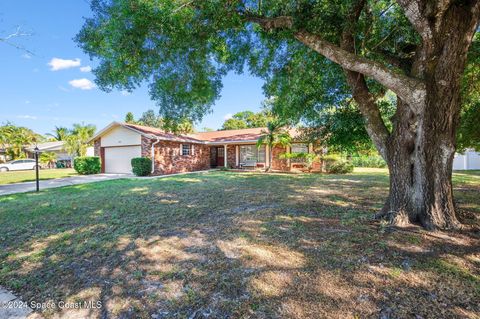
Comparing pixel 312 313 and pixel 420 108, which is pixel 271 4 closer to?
pixel 420 108

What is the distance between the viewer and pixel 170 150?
1738cm

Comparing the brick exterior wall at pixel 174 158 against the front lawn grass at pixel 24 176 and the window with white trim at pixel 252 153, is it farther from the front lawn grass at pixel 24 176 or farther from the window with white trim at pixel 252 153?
the front lawn grass at pixel 24 176

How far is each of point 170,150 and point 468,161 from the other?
24.0 meters

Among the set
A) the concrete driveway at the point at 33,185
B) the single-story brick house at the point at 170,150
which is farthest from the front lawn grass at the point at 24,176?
the single-story brick house at the point at 170,150

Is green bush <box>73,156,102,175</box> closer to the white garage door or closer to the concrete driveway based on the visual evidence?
the white garage door

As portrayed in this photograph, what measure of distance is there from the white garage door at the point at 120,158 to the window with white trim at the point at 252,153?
8485mm

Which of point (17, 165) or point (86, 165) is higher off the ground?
point (86, 165)

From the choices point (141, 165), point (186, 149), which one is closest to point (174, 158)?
point (186, 149)

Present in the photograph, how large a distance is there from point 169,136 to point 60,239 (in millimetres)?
13673

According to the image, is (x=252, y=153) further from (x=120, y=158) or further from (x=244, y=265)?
(x=244, y=265)

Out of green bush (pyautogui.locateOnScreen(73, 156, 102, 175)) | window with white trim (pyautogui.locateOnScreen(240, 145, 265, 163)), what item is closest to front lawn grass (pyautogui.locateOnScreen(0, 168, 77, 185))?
green bush (pyautogui.locateOnScreen(73, 156, 102, 175))

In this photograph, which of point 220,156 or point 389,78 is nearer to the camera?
point 389,78

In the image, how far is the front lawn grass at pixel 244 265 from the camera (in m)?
2.24

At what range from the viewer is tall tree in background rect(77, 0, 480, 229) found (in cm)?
377
